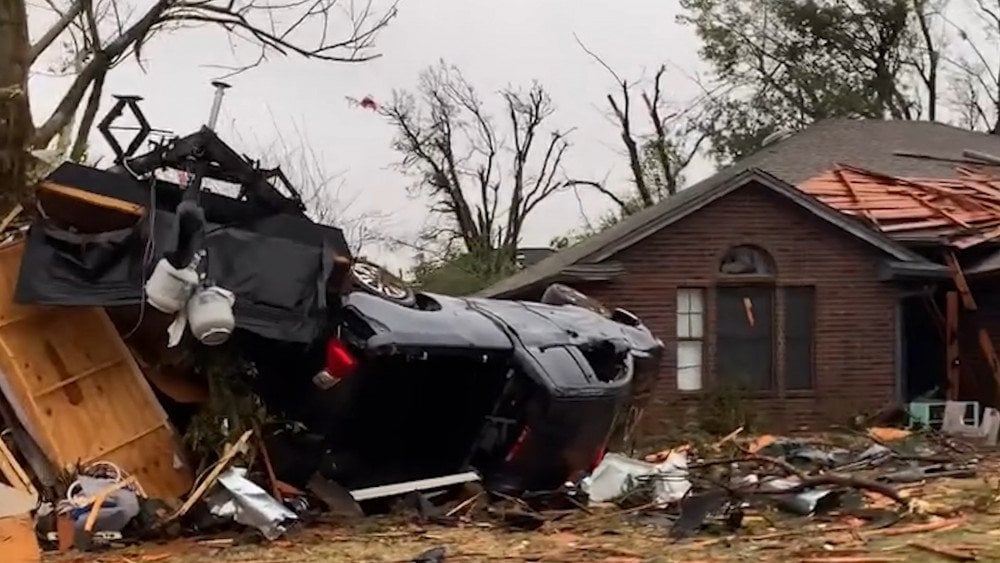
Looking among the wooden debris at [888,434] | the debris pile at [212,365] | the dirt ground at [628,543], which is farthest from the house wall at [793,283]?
the dirt ground at [628,543]

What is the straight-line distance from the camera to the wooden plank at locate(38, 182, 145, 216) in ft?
27.6

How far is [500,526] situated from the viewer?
29.1 feet

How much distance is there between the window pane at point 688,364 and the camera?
66.4 ft

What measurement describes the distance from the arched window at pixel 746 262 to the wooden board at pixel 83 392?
13.1 meters

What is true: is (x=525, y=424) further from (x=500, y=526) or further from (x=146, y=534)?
(x=146, y=534)

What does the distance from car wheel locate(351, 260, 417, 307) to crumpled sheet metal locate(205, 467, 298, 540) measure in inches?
67.4

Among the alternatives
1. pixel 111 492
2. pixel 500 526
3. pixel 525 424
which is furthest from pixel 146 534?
pixel 525 424

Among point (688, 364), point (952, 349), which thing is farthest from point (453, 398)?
point (952, 349)

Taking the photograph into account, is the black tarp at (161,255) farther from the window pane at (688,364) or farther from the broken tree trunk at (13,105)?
the window pane at (688,364)

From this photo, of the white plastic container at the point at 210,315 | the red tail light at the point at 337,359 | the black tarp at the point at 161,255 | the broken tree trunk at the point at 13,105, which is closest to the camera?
the white plastic container at the point at 210,315

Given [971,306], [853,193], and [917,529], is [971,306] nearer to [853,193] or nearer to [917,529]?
[853,193]

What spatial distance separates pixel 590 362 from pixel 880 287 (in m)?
11.0

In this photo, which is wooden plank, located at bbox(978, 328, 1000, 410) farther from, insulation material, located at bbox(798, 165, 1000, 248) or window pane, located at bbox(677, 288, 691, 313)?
window pane, located at bbox(677, 288, 691, 313)

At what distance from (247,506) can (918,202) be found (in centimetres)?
1624
